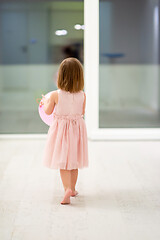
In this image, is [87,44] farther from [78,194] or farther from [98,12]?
[78,194]

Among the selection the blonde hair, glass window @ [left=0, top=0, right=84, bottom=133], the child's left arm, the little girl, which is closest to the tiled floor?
the little girl

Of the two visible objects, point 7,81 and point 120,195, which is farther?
point 7,81

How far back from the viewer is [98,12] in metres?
5.18

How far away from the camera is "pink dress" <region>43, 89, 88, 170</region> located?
9.41ft

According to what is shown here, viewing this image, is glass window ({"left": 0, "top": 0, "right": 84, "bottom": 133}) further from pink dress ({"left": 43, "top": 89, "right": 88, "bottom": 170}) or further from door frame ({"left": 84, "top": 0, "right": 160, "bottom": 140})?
pink dress ({"left": 43, "top": 89, "right": 88, "bottom": 170})

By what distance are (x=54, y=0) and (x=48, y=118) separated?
261 cm

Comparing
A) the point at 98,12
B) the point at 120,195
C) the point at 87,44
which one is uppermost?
the point at 98,12

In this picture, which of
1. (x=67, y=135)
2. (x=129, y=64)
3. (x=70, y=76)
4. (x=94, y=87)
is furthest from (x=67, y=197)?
(x=129, y=64)

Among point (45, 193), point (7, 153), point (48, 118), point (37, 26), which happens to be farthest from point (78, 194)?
point (37, 26)

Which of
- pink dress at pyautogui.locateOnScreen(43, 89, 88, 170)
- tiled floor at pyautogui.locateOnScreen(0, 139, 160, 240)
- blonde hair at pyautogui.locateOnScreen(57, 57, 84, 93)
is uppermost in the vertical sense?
blonde hair at pyautogui.locateOnScreen(57, 57, 84, 93)

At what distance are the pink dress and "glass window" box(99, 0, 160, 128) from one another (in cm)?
249

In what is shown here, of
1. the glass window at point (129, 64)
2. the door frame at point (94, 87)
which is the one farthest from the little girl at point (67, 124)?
the glass window at point (129, 64)

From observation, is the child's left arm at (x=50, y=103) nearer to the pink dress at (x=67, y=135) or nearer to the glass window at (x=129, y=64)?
the pink dress at (x=67, y=135)

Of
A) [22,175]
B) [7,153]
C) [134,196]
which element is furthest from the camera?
[7,153]
